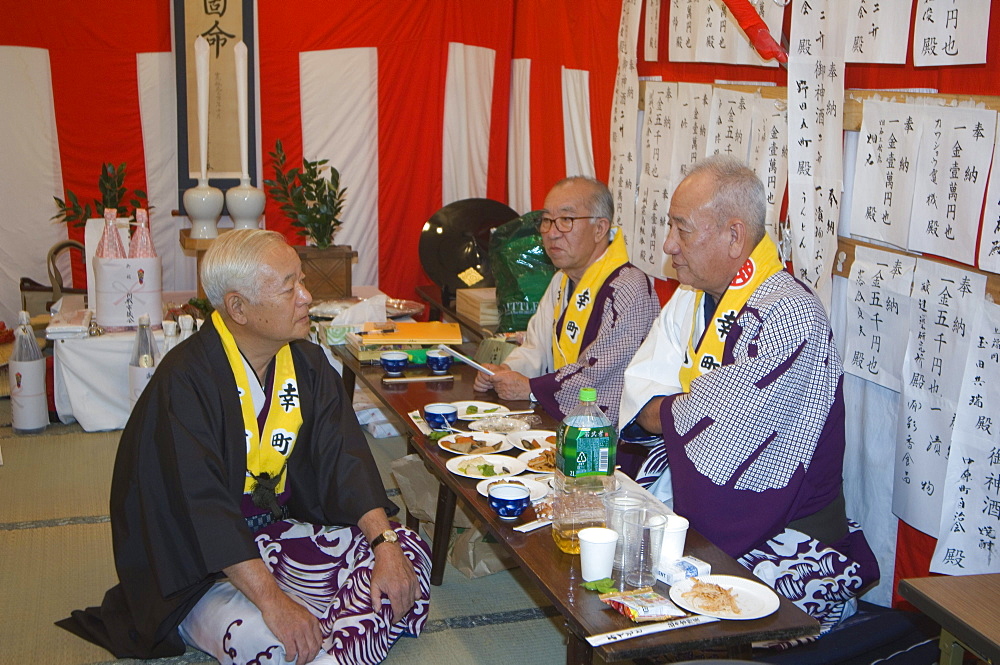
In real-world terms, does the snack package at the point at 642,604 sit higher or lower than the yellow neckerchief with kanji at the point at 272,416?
lower

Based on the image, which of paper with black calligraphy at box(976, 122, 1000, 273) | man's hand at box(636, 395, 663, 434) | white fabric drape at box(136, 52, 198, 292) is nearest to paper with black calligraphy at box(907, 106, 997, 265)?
paper with black calligraphy at box(976, 122, 1000, 273)

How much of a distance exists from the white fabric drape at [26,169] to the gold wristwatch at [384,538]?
4.15 m

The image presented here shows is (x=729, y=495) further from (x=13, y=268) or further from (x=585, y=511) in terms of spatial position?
(x=13, y=268)

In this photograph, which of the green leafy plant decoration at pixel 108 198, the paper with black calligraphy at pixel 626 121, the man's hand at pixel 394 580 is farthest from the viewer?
the green leafy plant decoration at pixel 108 198

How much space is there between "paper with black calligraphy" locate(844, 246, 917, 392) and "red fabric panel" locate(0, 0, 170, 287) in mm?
4481

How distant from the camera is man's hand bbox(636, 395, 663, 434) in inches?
96.7

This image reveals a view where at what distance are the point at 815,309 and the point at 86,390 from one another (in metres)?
3.55

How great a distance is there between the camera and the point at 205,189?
197 inches

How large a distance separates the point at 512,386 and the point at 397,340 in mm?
675

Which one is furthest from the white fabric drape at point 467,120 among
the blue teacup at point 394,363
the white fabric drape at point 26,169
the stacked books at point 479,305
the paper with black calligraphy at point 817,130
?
the paper with black calligraphy at point 817,130

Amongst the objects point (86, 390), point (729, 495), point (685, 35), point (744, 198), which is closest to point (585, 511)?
point (729, 495)

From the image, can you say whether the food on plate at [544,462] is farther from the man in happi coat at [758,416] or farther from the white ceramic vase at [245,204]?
the white ceramic vase at [245,204]

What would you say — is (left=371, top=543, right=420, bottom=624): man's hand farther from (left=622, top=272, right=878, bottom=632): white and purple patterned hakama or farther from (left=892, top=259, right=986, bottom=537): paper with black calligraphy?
(left=892, top=259, right=986, bottom=537): paper with black calligraphy

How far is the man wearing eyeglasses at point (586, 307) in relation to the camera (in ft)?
9.78
